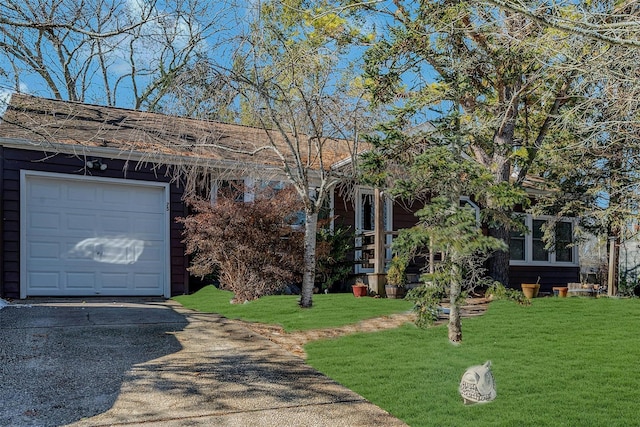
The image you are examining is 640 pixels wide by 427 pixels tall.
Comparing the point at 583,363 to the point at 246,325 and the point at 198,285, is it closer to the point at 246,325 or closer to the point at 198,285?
the point at 246,325

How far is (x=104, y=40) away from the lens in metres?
8.99

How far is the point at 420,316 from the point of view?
550cm

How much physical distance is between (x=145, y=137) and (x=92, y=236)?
2793 mm

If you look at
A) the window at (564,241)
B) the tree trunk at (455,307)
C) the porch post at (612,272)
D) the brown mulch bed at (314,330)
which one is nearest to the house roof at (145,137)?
the brown mulch bed at (314,330)

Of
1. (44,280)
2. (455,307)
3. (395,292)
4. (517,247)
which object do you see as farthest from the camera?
(517,247)

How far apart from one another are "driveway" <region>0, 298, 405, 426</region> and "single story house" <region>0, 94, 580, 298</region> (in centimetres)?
286

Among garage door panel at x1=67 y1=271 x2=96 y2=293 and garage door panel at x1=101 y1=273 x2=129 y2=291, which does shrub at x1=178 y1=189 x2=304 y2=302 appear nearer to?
garage door panel at x1=101 y1=273 x2=129 y2=291

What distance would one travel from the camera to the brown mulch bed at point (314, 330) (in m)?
6.66

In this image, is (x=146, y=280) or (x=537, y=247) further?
(x=537, y=247)

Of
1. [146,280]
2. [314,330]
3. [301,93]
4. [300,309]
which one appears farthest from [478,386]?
[146,280]

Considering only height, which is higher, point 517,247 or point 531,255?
point 517,247

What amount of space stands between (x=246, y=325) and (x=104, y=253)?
4.52m

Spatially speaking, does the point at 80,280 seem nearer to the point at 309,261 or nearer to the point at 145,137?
the point at 145,137

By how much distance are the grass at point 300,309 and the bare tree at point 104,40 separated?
3644mm
